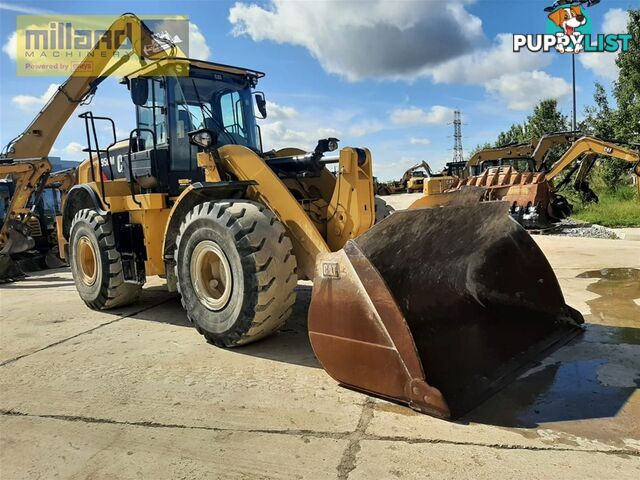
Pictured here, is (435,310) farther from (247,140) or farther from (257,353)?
(247,140)

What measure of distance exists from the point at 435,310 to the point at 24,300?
653 centimetres

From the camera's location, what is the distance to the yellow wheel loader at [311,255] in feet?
10.9

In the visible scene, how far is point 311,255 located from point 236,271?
637 millimetres

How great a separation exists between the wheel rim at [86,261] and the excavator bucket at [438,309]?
4060 mm

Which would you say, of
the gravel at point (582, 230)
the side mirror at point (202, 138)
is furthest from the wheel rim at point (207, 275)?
the gravel at point (582, 230)

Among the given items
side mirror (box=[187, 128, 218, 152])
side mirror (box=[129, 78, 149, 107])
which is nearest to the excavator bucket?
side mirror (box=[187, 128, 218, 152])

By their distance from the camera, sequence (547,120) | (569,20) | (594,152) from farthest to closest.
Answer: (547,120), (569,20), (594,152)

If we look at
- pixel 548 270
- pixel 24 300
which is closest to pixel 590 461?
pixel 548 270

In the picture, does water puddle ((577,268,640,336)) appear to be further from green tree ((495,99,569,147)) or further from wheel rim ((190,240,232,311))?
green tree ((495,99,569,147))

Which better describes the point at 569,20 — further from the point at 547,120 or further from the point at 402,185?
the point at 402,185

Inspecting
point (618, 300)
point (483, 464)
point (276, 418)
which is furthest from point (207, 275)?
point (618, 300)

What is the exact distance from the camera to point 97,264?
6129 millimetres

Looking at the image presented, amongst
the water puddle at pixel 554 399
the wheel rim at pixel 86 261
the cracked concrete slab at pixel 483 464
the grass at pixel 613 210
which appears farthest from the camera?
the grass at pixel 613 210

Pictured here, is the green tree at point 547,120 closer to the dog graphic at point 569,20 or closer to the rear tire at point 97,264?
the dog graphic at point 569,20
